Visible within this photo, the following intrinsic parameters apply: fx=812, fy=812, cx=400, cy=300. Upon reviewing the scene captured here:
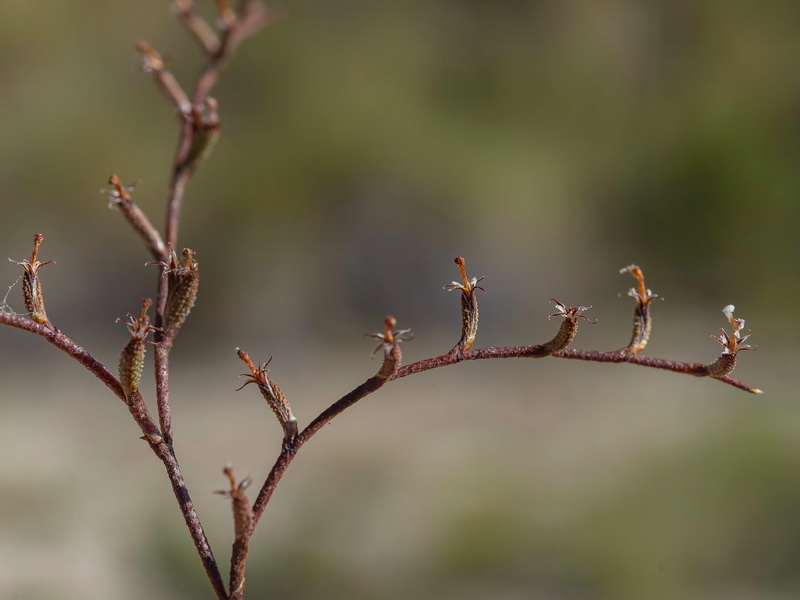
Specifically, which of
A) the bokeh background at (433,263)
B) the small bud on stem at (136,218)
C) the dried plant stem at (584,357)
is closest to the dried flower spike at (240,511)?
the dried plant stem at (584,357)

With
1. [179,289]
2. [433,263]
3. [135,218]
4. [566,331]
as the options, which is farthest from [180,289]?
[433,263]

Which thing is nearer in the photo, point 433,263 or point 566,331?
point 566,331

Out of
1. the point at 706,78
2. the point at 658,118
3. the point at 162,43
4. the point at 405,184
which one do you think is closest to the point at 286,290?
the point at 405,184

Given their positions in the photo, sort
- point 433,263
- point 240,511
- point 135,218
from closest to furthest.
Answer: point 240,511
point 135,218
point 433,263

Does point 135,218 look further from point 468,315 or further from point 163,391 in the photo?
point 468,315

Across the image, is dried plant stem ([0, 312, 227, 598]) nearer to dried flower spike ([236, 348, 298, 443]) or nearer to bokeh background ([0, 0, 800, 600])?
dried flower spike ([236, 348, 298, 443])

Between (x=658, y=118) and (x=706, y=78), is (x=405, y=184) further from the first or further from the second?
(x=706, y=78)

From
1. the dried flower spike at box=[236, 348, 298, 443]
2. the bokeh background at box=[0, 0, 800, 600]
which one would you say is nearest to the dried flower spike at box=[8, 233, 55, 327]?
the dried flower spike at box=[236, 348, 298, 443]
